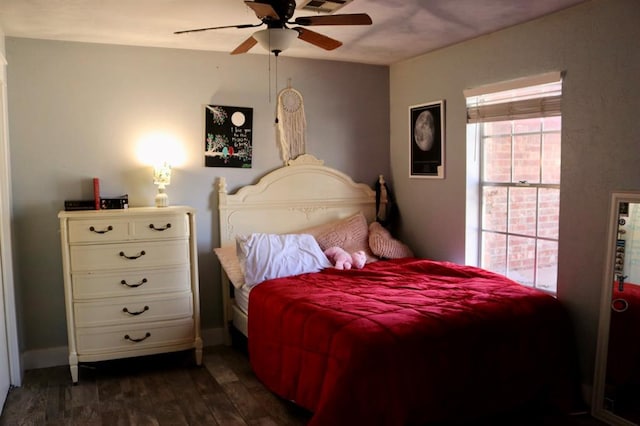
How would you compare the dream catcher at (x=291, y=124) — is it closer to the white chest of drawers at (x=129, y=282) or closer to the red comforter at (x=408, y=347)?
the white chest of drawers at (x=129, y=282)

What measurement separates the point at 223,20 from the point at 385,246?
Answer: 2.16 metres

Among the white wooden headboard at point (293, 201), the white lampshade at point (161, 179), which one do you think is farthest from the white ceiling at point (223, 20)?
the white wooden headboard at point (293, 201)

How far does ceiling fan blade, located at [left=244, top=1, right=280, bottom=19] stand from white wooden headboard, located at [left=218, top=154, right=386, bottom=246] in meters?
1.90

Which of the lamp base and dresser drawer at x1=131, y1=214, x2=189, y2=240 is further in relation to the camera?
the lamp base

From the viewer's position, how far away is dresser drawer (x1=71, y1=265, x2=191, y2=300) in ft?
11.6

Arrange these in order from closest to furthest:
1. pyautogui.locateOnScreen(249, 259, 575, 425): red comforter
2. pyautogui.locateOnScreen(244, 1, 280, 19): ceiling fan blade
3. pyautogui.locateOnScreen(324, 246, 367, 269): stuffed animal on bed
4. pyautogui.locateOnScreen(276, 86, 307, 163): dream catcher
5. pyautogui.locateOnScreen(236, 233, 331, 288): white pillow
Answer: pyautogui.locateOnScreen(244, 1, 280, 19): ceiling fan blade < pyautogui.locateOnScreen(249, 259, 575, 425): red comforter < pyautogui.locateOnScreen(236, 233, 331, 288): white pillow < pyautogui.locateOnScreen(324, 246, 367, 269): stuffed animal on bed < pyautogui.locateOnScreen(276, 86, 307, 163): dream catcher

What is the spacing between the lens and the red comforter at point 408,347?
254cm

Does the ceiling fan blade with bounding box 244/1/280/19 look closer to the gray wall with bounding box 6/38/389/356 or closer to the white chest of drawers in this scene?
the white chest of drawers

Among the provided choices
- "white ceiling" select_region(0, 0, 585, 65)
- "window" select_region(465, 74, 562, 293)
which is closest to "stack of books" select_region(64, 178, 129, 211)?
"white ceiling" select_region(0, 0, 585, 65)

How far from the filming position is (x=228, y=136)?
432 centimetres

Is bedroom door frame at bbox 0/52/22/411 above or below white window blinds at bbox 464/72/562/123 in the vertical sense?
below

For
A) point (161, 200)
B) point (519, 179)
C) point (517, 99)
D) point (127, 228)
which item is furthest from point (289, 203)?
point (517, 99)

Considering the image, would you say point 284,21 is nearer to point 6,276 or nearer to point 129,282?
point 129,282

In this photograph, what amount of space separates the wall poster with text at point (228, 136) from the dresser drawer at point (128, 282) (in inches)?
39.0
